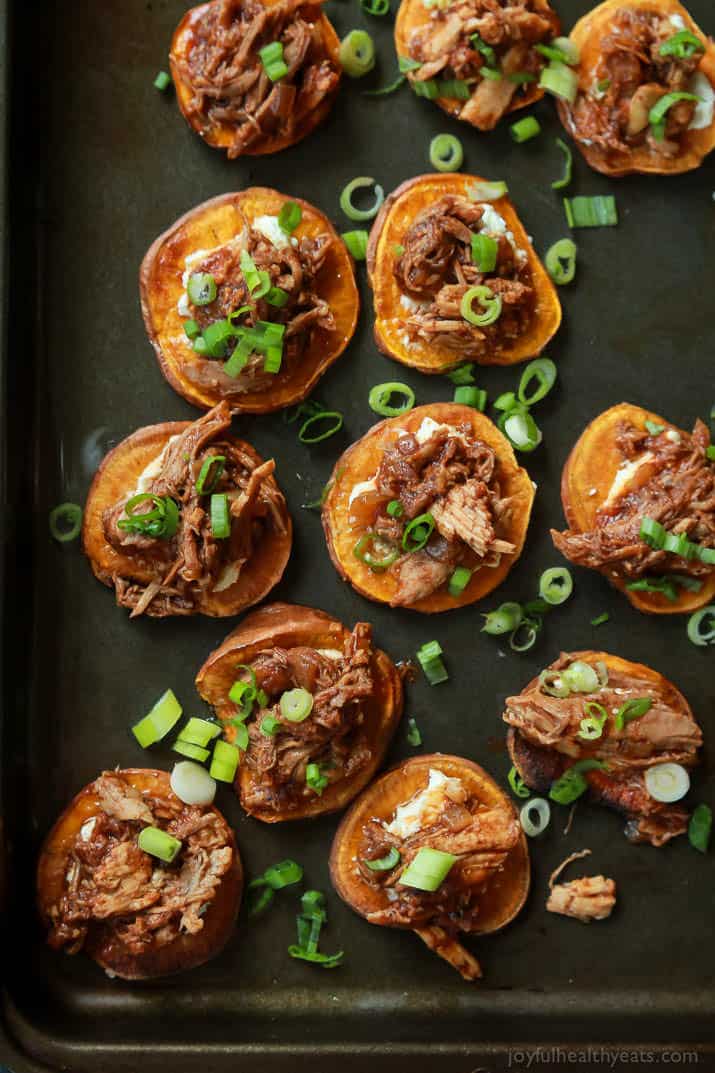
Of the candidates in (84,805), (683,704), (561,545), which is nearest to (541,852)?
(683,704)

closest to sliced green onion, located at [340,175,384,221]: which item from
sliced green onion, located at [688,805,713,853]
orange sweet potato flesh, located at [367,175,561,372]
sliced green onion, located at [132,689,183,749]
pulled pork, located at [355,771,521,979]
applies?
orange sweet potato flesh, located at [367,175,561,372]

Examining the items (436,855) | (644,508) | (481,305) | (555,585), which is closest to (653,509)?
(644,508)

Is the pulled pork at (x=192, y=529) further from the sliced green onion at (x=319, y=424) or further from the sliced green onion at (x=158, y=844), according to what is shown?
the sliced green onion at (x=158, y=844)

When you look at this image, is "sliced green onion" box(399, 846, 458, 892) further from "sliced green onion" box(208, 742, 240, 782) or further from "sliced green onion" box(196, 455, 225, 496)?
"sliced green onion" box(196, 455, 225, 496)

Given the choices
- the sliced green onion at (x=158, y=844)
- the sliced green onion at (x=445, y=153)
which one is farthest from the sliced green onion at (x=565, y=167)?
the sliced green onion at (x=158, y=844)

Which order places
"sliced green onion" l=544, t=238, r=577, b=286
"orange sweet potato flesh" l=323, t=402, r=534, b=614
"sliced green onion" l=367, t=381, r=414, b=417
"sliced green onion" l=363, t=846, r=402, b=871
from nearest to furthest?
"sliced green onion" l=363, t=846, r=402, b=871, "orange sweet potato flesh" l=323, t=402, r=534, b=614, "sliced green onion" l=367, t=381, r=414, b=417, "sliced green onion" l=544, t=238, r=577, b=286

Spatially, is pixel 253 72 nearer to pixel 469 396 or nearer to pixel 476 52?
pixel 476 52
